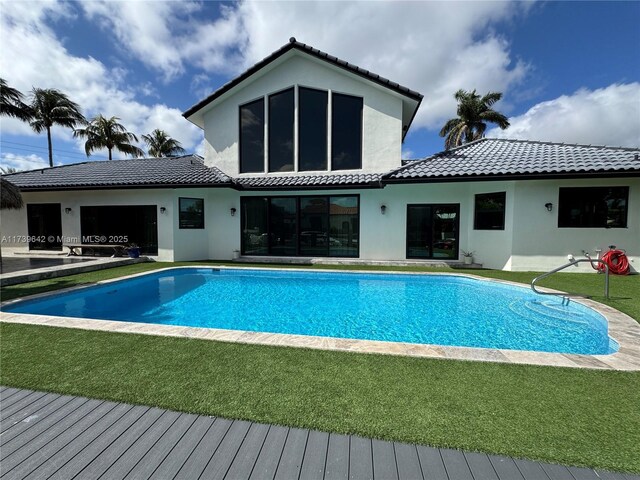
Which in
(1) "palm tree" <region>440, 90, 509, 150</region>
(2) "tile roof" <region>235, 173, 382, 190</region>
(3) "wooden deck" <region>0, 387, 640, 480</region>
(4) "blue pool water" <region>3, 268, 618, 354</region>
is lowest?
(4) "blue pool water" <region>3, 268, 618, 354</region>

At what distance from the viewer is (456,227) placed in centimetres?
1328

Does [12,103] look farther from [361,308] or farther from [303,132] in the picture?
[361,308]

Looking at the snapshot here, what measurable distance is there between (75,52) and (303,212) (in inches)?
513

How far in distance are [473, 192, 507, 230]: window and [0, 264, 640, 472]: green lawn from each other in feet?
31.5

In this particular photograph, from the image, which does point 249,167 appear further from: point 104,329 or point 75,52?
point 104,329

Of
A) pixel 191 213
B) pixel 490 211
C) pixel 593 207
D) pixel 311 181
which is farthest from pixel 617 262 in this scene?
pixel 191 213

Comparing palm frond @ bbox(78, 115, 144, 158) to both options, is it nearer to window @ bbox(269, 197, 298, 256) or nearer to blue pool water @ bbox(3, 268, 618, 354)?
window @ bbox(269, 197, 298, 256)

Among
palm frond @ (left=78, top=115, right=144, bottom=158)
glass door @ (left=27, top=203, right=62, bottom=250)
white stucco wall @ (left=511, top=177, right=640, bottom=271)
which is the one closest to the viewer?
white stucco wall @ (left=511, top=177, right=640, bottom=271)

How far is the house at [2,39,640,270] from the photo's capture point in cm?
1195


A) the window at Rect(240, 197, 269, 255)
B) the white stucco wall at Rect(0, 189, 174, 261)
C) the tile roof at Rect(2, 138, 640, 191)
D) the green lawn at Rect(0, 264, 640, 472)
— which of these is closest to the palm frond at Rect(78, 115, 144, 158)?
the tile roof at Rect(2, 138, 640, 191)

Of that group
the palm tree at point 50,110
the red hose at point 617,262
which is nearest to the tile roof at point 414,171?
the red hose at point 617,262

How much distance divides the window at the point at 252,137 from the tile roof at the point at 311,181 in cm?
86

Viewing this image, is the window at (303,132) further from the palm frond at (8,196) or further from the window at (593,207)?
the palm frond at (8,196)

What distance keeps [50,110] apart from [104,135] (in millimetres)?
5617
